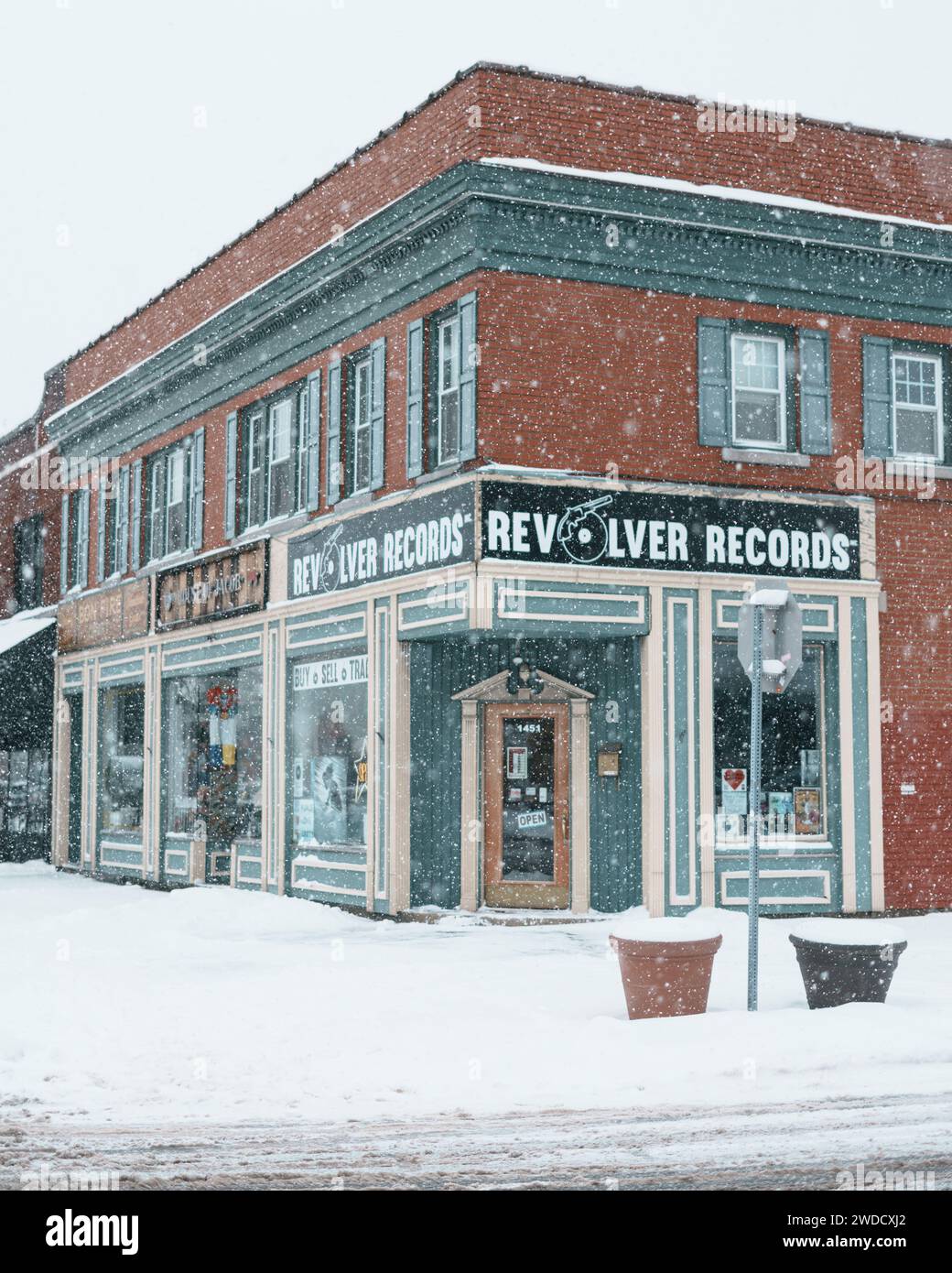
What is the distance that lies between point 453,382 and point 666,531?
3.09 m

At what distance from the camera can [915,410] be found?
2034 cm

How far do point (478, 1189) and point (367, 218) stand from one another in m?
14.7

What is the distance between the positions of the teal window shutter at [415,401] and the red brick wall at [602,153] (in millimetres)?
1873

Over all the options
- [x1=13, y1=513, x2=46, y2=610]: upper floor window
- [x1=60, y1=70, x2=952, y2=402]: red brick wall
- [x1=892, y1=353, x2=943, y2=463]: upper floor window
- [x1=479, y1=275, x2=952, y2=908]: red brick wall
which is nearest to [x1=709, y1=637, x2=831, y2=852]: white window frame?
[x1=479, y1=275, x2=952, y2=908]: red brick wall

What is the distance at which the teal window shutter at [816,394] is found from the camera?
19.5 metres

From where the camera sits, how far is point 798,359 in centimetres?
1969

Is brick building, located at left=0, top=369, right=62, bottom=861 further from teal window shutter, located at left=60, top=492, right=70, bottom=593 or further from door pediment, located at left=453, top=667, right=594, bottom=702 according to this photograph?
door pediment, located at left=453, top=667, right=594, bottom=702

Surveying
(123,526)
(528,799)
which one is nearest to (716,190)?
(528,799)

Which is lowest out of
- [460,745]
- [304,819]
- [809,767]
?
[304,819]

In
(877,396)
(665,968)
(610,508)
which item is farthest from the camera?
(877,396)

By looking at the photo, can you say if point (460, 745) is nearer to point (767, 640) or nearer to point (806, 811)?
point (806, 811)

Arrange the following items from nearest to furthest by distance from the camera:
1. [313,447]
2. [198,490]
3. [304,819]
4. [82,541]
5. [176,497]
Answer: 1. [304,819]
2. [313,447]
3. [198,490]
4. [176,497]
5. [82,541]

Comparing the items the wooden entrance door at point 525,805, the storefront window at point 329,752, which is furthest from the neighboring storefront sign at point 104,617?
the wooden entrance door at point 525,805

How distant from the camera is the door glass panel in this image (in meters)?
19.1
